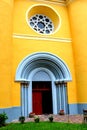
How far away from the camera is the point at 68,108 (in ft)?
58.0

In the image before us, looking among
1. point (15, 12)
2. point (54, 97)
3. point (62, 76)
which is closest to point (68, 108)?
point (54, 97)

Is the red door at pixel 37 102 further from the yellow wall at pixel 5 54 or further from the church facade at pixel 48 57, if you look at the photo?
the yellow wall at pixel 5 54

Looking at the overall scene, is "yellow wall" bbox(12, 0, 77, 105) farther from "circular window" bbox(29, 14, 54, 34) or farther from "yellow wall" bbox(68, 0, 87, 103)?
"circular window" bbox(29, 14, 54, 34)

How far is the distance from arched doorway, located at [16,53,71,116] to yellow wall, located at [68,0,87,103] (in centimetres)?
100

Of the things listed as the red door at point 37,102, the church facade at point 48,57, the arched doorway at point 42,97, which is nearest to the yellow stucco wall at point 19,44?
the church facade at point 48,57

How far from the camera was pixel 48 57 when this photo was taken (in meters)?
17.8

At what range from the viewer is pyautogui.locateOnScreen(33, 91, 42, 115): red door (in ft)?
57.9

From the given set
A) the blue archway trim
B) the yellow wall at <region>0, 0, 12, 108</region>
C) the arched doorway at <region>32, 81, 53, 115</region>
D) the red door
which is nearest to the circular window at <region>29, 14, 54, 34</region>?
the blue archway trim

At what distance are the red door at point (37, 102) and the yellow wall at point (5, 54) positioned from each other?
3.45 m

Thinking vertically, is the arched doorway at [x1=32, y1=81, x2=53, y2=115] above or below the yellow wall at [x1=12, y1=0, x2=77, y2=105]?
below

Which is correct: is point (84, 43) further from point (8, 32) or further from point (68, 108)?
point (8, 32)

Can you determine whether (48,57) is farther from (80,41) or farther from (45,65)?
(80,41)

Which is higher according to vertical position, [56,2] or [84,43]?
[56,2]

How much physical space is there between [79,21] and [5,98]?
888 cm
